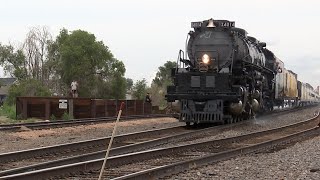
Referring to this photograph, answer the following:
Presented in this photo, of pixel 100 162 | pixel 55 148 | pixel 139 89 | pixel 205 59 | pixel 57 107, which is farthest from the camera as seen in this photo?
pixel 139 89

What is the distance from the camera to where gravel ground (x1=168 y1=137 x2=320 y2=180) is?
8.04m

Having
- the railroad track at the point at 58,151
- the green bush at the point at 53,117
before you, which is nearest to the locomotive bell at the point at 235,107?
the railroad track at the point at 58,151

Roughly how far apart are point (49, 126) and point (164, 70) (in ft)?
194

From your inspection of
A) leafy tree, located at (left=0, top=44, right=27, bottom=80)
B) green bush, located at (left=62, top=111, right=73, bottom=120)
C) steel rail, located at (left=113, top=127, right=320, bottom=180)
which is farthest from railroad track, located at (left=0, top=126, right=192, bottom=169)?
leafy tree, located at (left=0, top=44, right=27, bottom=80)

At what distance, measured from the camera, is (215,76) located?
18.0m

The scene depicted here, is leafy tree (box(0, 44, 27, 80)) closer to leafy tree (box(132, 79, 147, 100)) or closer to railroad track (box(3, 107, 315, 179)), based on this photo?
leafy tree (box(132, 79, 147, 100))

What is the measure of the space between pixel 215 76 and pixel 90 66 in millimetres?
32911

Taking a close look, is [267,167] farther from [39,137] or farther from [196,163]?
[39,137]

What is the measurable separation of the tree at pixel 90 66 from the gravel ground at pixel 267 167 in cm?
3810

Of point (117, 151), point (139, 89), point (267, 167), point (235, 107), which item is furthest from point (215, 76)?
point (139, 89)

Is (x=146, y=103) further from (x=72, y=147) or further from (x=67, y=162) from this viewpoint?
(x=67, y=162)

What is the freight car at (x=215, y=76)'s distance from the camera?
17812 mm

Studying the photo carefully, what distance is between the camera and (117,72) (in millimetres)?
49625

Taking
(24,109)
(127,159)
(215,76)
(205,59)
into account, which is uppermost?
(205,59)
